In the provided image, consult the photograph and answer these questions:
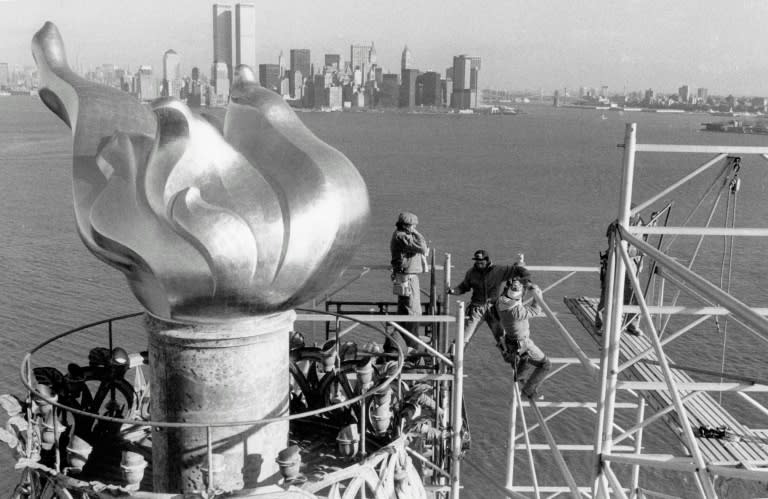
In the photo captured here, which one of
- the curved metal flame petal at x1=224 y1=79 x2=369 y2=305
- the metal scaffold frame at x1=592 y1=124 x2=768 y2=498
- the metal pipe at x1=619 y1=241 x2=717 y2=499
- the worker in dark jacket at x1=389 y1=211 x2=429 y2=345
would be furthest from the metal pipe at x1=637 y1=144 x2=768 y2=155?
the worker in dark jacket at x1=389 y1=211 x2=429 y2=345

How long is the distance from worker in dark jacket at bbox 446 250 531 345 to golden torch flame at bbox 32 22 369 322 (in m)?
6.53

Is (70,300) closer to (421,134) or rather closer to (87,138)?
(87,138)

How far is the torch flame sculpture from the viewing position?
25.3ft

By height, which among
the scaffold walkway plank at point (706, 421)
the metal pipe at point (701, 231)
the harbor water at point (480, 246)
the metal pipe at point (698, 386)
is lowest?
the harbor water at point (480, 246)

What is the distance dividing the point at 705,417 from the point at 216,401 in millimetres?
8514

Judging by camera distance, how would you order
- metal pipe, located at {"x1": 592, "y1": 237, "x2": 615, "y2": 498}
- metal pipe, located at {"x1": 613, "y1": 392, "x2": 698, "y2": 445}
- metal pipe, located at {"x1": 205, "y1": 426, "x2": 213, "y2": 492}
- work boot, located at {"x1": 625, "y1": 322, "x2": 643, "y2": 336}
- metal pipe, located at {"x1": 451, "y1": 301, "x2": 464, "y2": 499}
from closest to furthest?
metal pipe, located at {"x1": 205, "y1": 426, "x2": 213, "y2": 492}
metal pipe, located at {"x1": 592, "y1": 237, "x2": 615, "y2": 498}
metal pipe, located at {"x1": 613, "y1": 392, "x2": 698, "y2": 445}
metal pipe, located at {"x1": 451, "y1": 301, "x2": 464, "y2": 499}
work boot, located at {"x1": 625, "y1": 322, "x2": 643, "y2": 336}

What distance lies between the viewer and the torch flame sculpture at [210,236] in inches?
304

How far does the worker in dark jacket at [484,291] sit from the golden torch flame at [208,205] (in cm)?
653

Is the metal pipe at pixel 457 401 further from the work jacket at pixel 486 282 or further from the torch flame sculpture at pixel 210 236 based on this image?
the torch flame sculpture at pixel 210 236

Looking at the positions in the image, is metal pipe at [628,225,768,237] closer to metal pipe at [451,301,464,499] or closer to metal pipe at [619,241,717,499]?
metal pipe at [619,241,717,499]

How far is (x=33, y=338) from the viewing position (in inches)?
1315

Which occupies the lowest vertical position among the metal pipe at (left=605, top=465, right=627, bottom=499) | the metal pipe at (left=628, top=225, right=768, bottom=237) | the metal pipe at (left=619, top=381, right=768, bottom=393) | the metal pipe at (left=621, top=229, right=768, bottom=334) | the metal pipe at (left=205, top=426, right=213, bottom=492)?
the metal pipe at (left=605, top=465, right=627, bottom=499)

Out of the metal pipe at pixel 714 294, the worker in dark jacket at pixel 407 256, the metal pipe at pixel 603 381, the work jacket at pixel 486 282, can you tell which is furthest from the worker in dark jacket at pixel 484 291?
the metal pipe at pixel 714 294

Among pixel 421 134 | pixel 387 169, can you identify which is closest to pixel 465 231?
pixel 387 169
